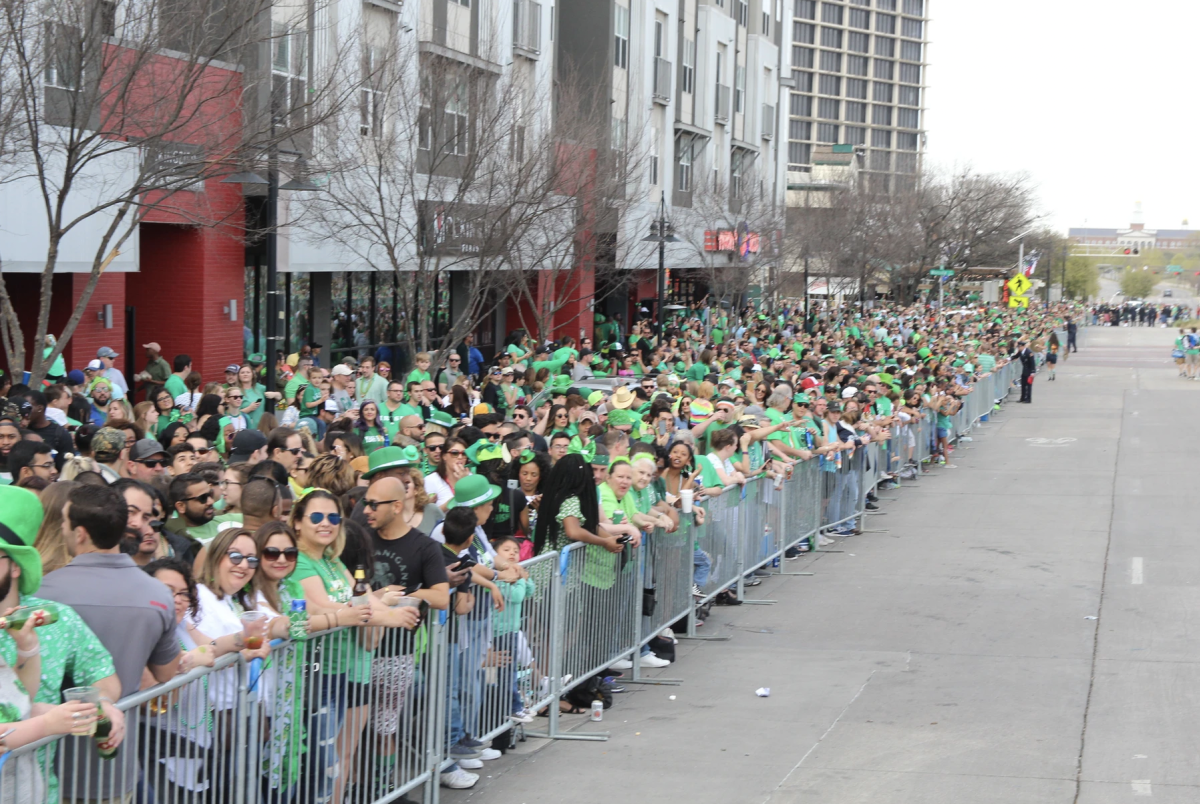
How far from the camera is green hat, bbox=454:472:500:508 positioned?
Answer: 7.60 m

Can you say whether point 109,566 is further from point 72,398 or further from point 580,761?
point 72,398

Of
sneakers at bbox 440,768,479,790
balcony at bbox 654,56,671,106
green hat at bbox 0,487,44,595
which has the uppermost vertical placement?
balcony at bbox 654,56,671,106

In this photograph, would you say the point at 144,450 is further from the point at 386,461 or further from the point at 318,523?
the point at 318,523

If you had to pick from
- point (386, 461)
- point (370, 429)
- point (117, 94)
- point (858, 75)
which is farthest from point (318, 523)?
point (858, 75)

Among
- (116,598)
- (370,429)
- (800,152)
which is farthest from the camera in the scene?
(800,152)

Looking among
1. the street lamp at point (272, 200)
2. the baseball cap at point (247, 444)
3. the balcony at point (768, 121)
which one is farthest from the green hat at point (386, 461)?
the balcony at point (768, 121)

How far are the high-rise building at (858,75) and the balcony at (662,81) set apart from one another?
102266 mm

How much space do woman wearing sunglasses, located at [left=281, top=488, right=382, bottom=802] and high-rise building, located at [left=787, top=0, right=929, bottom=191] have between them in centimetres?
14123

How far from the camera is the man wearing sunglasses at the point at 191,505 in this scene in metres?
6.98

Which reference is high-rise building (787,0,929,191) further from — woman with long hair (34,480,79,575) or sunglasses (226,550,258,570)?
woman with long hair (34,480,79,575)

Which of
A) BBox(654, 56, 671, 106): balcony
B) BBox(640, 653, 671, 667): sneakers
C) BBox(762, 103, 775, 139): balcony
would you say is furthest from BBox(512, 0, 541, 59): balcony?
BBox(762, 103, 775, 139): balcony

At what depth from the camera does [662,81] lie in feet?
143

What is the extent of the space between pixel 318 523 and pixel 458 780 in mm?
2011

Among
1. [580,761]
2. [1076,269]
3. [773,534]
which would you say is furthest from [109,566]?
[1076,269]
